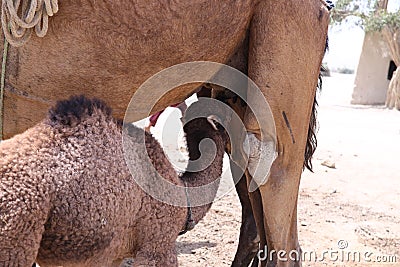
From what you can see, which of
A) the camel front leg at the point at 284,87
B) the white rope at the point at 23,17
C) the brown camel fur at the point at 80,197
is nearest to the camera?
the brown camel fur at the point at 80,197

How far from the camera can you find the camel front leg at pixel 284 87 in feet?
9.16

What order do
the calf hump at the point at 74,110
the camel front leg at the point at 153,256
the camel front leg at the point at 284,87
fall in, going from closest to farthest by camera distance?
the calf hump at the point at 74,110, the camel front leg at the point at 153,256, the camel front leg at the point at 284,87

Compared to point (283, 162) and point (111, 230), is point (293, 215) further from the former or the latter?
point (111, 230)

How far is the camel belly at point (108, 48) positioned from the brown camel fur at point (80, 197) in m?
0.58

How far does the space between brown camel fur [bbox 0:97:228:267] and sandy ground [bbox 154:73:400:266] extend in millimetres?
1986

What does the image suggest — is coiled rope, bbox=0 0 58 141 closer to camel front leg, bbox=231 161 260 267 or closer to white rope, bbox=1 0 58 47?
white rope, bbox=1 0 58 47

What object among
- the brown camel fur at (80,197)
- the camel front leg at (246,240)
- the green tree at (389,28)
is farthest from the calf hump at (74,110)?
the green tree at (389,28)

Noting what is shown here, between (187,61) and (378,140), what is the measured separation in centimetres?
839

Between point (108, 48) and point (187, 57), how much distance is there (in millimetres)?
400

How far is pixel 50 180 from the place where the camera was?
1.61m

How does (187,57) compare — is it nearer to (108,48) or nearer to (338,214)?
(108,48)

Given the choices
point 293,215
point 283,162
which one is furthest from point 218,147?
point 293,215

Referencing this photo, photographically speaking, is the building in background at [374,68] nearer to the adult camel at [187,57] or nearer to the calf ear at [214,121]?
the adult camel at [187,57]

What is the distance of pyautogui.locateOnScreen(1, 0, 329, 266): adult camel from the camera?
244 cm
